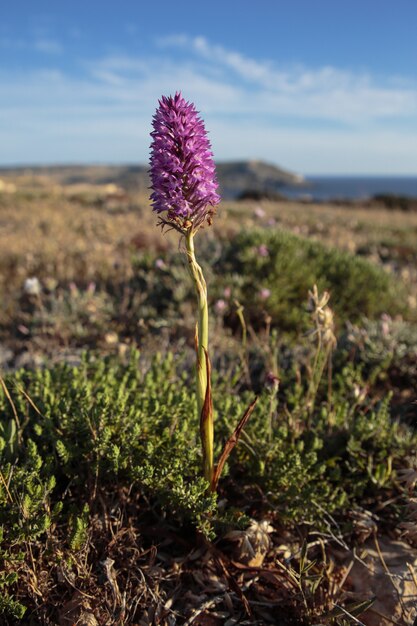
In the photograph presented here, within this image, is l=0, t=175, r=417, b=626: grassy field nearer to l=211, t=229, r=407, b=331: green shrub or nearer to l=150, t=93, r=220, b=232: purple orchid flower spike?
l=150, t=93, r=220, b=232: purple orchid flower spike

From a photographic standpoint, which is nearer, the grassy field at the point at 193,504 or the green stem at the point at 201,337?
the green stem at the point at 201,337

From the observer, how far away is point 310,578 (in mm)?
1960

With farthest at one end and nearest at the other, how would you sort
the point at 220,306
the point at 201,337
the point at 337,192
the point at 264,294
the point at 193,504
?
the point at 337,192 → the point at 264,294 → the point at 220,306 → the point at 193,504 → the point at 201,337

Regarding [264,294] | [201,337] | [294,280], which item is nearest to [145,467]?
[201,337]

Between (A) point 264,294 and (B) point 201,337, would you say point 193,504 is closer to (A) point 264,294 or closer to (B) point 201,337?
(B) point 201,337

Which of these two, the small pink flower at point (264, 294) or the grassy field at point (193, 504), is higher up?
the small pink flower at point (264, 294)

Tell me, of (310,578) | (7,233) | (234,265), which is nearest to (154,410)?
(310,578)

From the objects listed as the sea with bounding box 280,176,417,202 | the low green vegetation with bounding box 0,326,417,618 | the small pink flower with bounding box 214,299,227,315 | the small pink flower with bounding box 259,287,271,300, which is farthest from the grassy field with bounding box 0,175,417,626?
the sea with bounding box 280,176,417,202

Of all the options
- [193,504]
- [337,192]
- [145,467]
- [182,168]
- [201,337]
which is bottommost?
[193,504]

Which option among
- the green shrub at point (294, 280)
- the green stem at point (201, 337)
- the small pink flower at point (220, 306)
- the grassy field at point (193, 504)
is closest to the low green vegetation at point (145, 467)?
the grassy field at point (193, 504)

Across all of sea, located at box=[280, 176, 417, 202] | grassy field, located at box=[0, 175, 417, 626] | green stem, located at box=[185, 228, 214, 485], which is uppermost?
sea, located at box=[280, 176, 417, 202]

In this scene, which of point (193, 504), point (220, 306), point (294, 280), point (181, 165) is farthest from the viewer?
point (294, 280)

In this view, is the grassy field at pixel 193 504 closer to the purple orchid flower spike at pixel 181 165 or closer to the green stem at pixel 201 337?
the green stem at pixel 201 337

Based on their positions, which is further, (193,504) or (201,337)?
(193,504)
